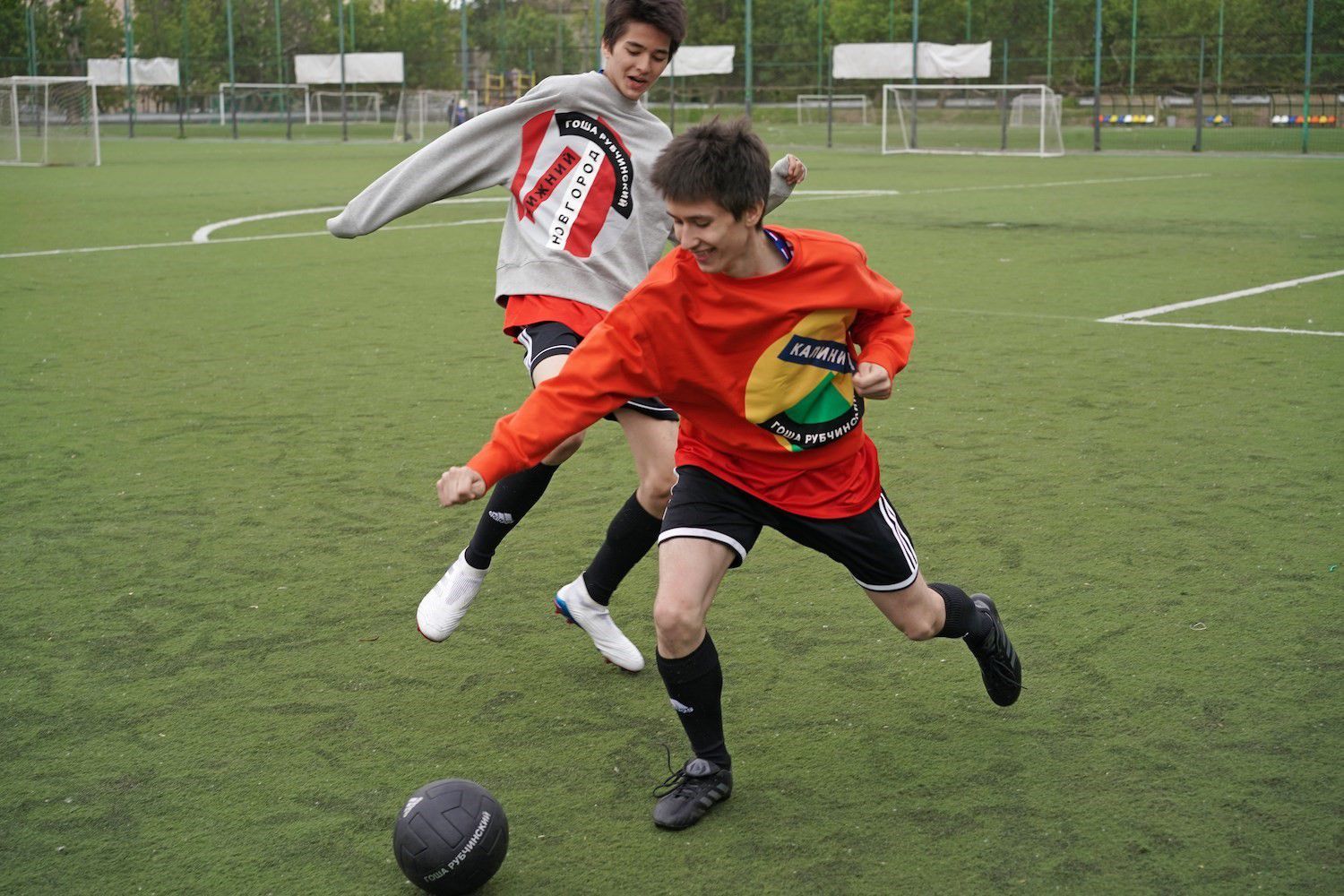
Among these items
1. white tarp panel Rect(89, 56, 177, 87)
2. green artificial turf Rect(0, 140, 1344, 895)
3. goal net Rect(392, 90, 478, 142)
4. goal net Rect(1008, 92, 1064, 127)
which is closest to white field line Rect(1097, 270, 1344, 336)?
green artificial turf Rect(0, 140, 1344, 895)

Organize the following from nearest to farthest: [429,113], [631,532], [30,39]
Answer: [631,532], [429,113], [30,39]

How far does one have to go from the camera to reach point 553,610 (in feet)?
16.1

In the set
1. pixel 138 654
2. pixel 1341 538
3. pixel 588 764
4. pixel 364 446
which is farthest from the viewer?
pixel 364 446

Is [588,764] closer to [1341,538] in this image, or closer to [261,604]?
[261,604]

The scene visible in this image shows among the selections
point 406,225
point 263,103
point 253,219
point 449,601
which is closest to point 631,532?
point 449,601

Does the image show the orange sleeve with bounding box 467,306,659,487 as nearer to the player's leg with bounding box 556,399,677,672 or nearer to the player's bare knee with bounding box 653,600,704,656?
the player's bare knee with bounding box 653,600,704,656

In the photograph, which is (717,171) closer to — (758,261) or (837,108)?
(758,261)

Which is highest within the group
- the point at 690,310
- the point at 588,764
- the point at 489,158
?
the point at 489,158

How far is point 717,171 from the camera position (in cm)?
330

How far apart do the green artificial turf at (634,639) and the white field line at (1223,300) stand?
188mm

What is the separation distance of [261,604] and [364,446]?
2.21 meters

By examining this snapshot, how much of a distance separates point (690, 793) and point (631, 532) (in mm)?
1133

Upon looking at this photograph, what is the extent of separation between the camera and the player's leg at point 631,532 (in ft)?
14.2

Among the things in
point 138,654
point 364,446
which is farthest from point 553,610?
point 364,446
